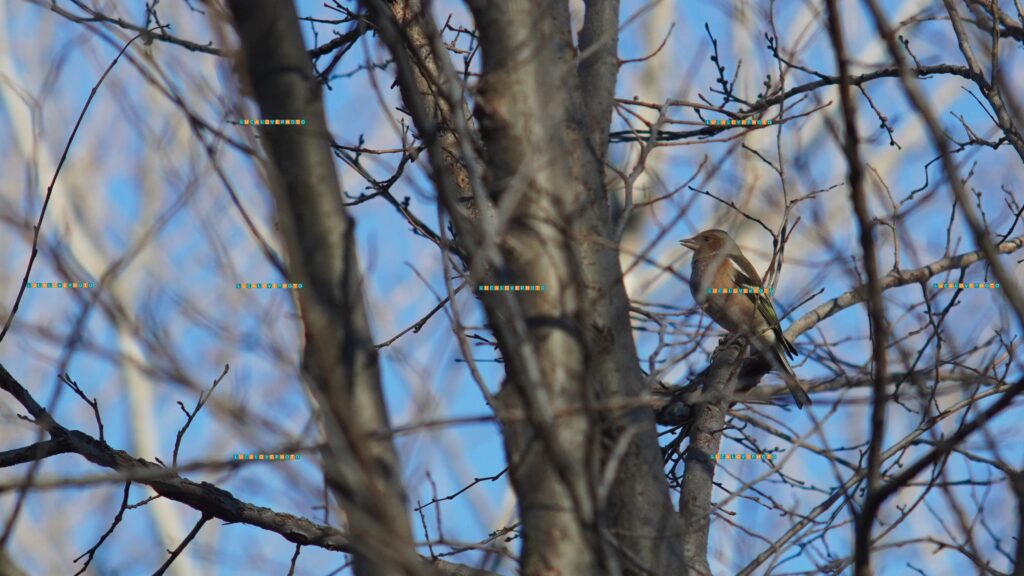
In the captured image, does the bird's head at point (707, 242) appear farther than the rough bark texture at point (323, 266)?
Yes

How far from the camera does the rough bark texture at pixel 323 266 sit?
2131 millimetres

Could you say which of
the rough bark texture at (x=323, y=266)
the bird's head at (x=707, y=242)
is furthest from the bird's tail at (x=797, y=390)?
the bird's head at (x=707, y=242)

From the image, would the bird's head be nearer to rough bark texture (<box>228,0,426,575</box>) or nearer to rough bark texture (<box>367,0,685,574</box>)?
rough bark texture (<box>367,0,685,574</box>)

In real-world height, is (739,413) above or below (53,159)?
below

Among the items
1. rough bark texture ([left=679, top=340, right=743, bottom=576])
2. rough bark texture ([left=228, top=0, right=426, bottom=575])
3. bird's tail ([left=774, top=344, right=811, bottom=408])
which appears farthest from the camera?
rough bark texture ([left=679, top=340, right=743, bottom=576])

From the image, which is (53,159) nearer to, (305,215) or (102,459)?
(102,459)

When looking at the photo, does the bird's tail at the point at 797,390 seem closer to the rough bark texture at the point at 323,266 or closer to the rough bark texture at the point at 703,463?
the rough bark texture at the point at 703,463

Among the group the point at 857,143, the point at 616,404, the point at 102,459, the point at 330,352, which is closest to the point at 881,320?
the point at 857,143

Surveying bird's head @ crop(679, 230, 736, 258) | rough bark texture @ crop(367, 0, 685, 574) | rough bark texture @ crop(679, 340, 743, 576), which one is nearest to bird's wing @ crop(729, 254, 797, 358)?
bird's head @ crop(679, 230, 736, 258)

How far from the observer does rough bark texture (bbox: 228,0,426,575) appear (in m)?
2.13

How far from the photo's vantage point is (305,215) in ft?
7.85

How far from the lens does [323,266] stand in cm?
236

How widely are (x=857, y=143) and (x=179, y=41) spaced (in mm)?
3869

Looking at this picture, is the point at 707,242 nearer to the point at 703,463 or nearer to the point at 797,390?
the point at 703,463
